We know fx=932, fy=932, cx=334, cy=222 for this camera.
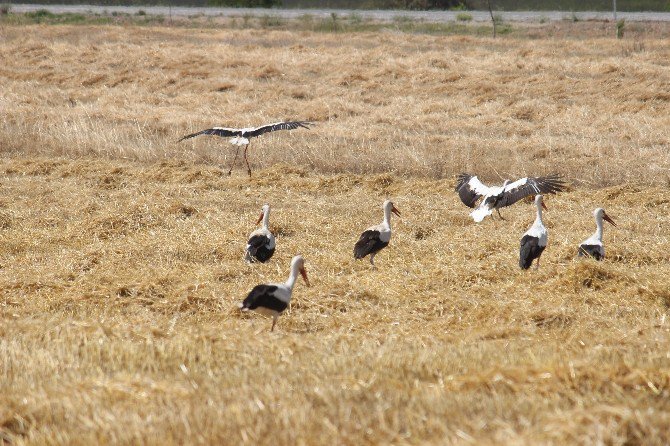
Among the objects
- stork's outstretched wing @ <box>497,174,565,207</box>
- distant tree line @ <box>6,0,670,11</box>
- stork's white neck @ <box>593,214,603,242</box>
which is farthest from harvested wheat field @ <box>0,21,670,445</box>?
distant tree line @ <box>6,0,670,11</box>

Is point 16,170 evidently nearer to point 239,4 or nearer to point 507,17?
point 507,17

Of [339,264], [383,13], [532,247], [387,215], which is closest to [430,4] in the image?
[383,13]

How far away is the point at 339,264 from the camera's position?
9.72 metres

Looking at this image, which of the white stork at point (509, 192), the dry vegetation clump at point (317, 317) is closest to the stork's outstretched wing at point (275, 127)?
the dry vegetation clump at point (317, 317)

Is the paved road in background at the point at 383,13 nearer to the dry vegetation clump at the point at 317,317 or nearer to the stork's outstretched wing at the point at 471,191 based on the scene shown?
the dry vegetation clump at the point at 317,317

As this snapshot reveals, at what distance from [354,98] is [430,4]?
28525 millimetres

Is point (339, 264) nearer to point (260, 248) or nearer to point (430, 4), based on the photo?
point (260, 248)

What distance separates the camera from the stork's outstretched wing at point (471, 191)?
11.7m

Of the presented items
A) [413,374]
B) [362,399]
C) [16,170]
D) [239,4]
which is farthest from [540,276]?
[239,4]

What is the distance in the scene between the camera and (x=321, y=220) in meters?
11.6

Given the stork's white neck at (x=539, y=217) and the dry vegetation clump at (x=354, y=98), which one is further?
the dry vegetation clump at (x=354, y=98)

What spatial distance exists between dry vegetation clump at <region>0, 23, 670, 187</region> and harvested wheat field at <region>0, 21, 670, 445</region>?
0.11 metres

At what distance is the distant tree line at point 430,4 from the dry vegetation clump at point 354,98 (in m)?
13.6

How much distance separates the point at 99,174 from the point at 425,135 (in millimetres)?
6394
